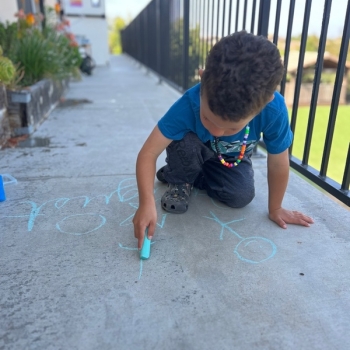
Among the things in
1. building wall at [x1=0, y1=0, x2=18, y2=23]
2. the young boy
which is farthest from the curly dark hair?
building wall at [x1=0, y1=0, x2=18, y2=23]

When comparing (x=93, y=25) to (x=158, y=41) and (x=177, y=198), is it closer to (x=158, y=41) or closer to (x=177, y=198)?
(x=158, y=41)

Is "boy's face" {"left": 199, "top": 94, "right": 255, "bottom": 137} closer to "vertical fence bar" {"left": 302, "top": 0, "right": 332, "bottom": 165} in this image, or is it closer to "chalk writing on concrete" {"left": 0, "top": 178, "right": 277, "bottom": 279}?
"chalk writing on concrete" {"left": 0, "top": 178, "right": 277, "bottom": 279}

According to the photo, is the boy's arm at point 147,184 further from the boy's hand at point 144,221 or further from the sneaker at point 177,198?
the sneaker at point 177,198

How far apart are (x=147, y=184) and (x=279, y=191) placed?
23.2 inches

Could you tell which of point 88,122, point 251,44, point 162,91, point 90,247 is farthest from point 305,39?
point 162,91

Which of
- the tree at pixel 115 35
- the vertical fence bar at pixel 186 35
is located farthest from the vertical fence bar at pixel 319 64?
the tree at pixel 115 35

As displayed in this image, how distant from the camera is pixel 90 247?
1.35 meters

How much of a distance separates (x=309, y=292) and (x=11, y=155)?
78.3 inches

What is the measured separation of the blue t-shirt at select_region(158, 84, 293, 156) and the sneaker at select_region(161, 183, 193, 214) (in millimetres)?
329

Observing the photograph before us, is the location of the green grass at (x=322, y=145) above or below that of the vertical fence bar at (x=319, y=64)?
below

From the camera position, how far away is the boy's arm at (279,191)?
58.9 inches

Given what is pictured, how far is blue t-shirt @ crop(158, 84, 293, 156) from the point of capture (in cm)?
138

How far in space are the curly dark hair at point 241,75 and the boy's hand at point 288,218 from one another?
65 cm

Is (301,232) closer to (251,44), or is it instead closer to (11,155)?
(251,44)
